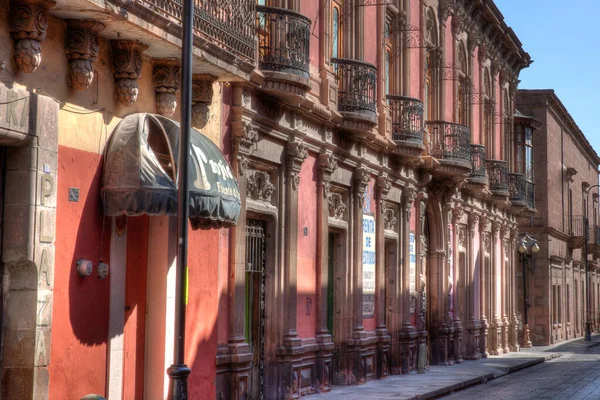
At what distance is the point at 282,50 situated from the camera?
1561 centimetres

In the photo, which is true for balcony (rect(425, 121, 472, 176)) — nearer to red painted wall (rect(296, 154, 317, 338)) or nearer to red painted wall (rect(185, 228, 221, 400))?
red painted wall (rect(296, 154, 317, 338))

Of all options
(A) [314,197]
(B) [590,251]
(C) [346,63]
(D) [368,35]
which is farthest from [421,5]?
(B) [590,251]

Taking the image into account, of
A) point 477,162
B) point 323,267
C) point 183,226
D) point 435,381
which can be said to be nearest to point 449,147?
point 477,162

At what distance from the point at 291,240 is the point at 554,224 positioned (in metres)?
32.4

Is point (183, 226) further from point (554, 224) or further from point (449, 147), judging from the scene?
point (554, 224)

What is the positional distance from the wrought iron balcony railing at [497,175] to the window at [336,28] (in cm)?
1335

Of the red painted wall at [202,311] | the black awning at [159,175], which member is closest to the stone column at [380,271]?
the red painted wall at [202,311]

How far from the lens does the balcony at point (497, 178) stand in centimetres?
3238

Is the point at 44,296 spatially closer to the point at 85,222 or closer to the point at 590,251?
the point at 85,222

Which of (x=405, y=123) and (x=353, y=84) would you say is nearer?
(x=353, y=84)

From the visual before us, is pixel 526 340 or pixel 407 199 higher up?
pixel 407 199

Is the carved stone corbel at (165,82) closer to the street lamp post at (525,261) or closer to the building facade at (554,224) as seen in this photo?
the street lamp post at (525,261)

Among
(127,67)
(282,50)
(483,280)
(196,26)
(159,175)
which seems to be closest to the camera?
(159,175)

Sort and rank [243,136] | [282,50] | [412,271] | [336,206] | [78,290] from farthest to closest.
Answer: [412,271]
[336,206]
[282,50]
[243,136]
[78,290]
